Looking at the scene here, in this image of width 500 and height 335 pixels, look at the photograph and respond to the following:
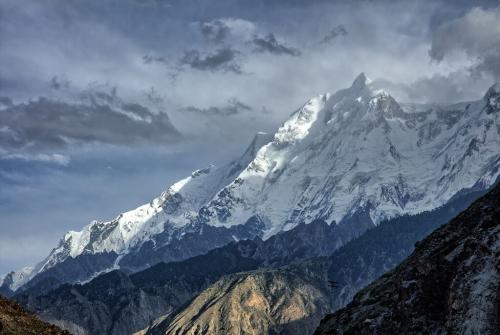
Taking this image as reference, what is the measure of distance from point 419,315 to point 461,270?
1063 centimetres

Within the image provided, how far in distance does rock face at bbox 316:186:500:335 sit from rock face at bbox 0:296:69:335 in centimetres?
5008

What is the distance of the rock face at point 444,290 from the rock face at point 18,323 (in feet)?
164

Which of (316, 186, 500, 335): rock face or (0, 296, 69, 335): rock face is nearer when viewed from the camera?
(0, 296, 69, 335): rock face

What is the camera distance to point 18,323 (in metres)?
92.4

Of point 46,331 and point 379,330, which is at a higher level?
point 46,331

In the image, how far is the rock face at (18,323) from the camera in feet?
294

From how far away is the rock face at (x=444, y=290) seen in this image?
333 ft

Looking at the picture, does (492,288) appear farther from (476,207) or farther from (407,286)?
(476,207)

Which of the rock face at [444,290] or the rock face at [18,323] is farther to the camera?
the rock face at [444,290]

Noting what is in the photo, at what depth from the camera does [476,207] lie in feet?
458

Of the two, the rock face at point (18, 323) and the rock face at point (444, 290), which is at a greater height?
the rock face at point (18, 323)

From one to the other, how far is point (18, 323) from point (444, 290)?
59.2 metres

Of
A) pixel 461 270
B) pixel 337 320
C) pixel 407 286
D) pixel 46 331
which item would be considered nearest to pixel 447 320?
pixel 461 270

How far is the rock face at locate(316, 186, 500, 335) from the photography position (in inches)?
3996
